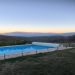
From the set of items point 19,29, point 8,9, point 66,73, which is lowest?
point 66,73

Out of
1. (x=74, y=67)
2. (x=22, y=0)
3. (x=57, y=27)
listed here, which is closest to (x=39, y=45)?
(x=22, y=0)

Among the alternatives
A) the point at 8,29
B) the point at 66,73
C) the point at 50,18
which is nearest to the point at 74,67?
the point at 66,73

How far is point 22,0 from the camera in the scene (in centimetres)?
2141

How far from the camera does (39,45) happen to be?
22.5 metres

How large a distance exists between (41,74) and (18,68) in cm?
139

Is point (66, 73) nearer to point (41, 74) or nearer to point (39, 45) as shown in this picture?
point (41, 74)

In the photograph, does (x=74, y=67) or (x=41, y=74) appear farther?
(x=74, y=67)

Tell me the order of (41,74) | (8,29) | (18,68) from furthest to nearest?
(8,29) < (18,68) < (41,74)

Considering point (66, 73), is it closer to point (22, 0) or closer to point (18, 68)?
point (18, 68)

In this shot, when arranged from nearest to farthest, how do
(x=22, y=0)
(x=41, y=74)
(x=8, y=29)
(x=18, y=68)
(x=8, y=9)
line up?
(x=41, y=74) → (x=18, y=68) → (x=22, y=0) → (x=8, y=9) → (x=8, y=29)

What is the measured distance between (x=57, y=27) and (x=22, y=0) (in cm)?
1044

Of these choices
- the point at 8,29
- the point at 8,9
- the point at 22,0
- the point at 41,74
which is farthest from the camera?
the point at 8,29

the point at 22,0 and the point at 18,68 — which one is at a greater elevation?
the point at 22,0

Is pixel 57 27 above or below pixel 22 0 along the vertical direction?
below
